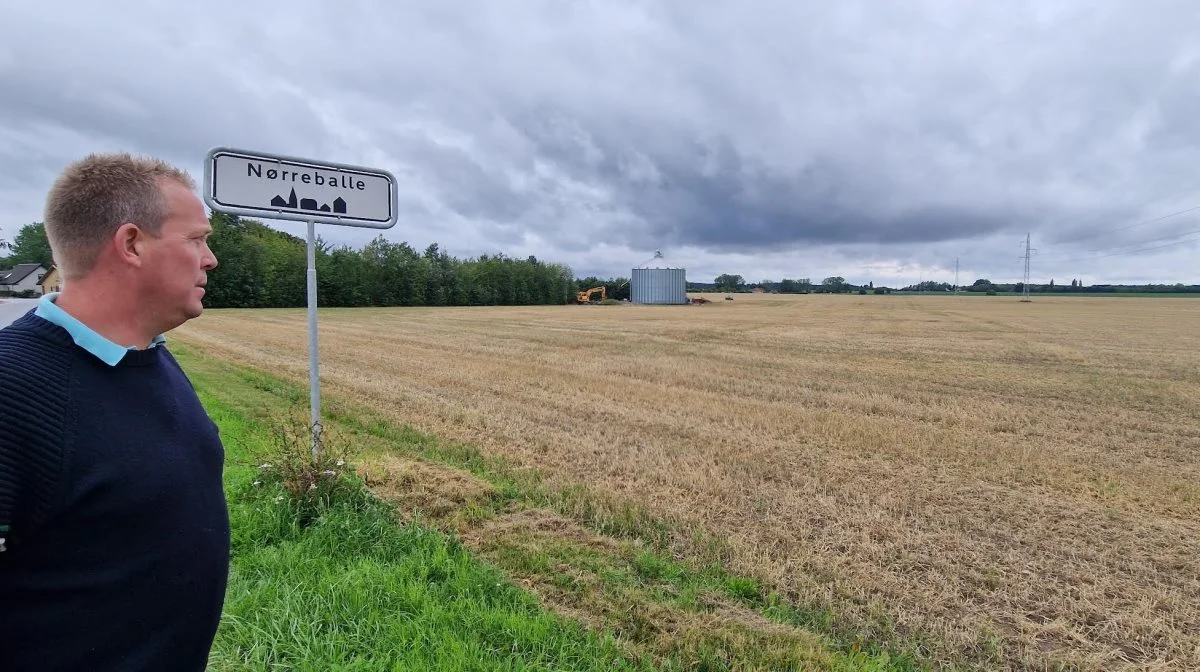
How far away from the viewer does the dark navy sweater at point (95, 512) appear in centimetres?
112

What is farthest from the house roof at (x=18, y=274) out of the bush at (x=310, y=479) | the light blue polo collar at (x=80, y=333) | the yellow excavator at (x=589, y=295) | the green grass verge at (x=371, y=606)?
the light blue polo collar at (x=80, y=333)

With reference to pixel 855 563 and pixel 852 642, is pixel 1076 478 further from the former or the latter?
pixel 852 642

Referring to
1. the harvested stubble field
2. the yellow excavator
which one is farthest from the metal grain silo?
the harvested stubble field

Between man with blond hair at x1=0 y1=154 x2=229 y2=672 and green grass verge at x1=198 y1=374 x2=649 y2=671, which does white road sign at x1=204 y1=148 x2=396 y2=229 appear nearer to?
green grass verge at x1=198 y1=374 x2=649 y2=671

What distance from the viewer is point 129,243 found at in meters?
1.40

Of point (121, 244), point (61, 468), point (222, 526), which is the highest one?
point (121, 244)

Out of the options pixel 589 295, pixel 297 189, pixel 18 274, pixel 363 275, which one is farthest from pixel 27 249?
pixel 297 189

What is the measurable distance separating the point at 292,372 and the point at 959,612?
12.1 metres

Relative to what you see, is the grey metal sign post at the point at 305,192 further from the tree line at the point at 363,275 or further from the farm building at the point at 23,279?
→ the farm building at the point at 23,279

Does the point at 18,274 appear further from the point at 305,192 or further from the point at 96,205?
the point at 96,205

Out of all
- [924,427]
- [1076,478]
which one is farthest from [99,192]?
[924,427]

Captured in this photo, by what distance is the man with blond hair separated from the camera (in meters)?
1.14

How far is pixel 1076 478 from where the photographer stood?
5641 mm

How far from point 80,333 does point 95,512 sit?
399mm
